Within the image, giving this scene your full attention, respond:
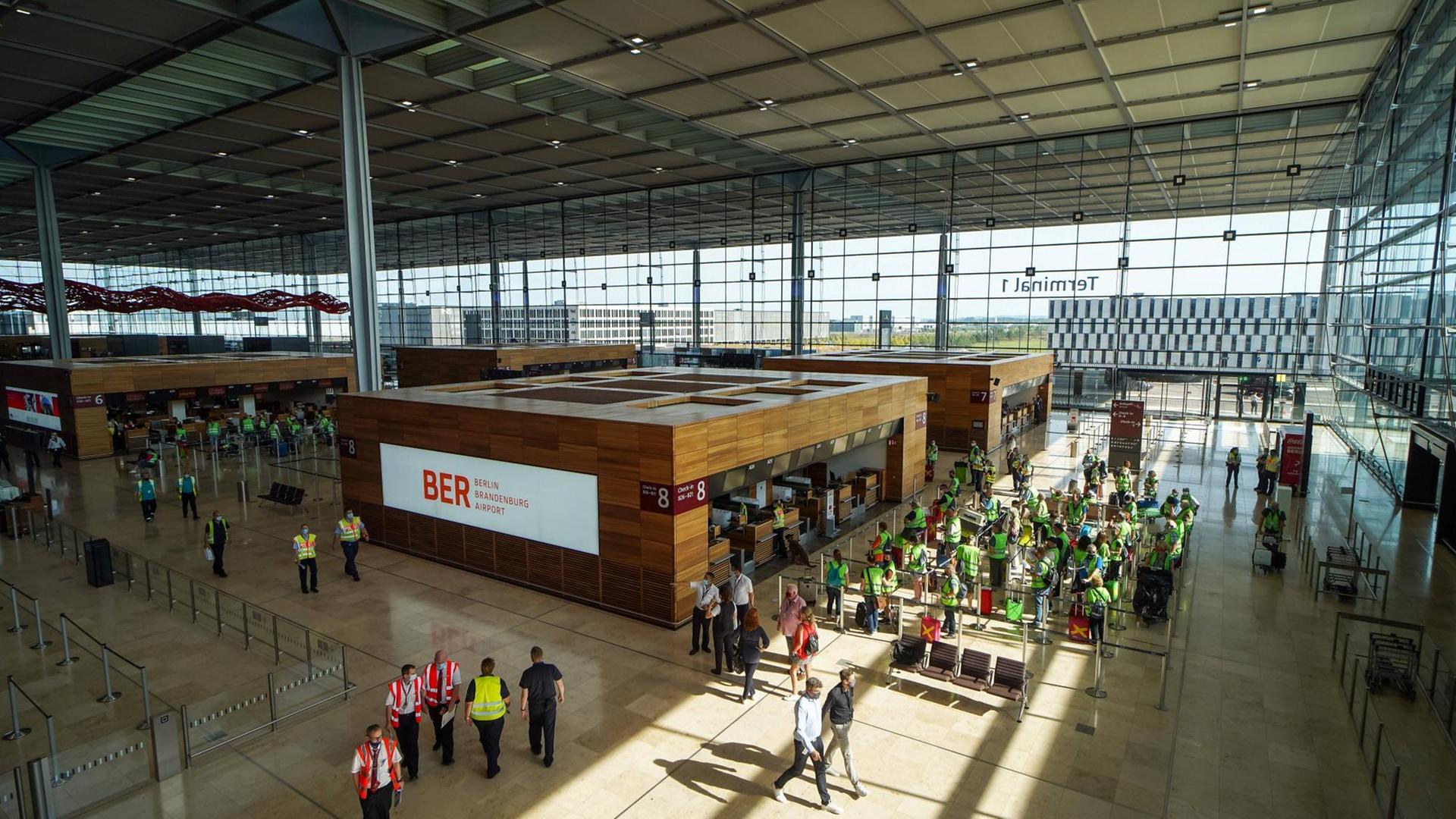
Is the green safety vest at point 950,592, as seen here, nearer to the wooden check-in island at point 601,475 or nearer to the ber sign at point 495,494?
the wooden check-in island at point 601,475

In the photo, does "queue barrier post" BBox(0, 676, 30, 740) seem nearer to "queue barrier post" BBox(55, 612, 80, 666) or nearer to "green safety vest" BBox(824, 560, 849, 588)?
"queue barrier post" BBox(55, 612, 80, 666)

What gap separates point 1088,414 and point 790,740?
108 ft

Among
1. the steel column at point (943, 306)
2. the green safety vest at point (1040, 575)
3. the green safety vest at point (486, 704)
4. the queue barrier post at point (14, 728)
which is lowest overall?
the queue barrier post at point (14, 728)

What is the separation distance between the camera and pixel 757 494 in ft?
51.8

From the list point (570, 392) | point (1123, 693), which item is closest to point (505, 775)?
point (1123, 693)

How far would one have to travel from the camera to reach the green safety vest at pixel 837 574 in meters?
11.1

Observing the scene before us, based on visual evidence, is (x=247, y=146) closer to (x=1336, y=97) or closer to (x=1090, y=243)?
(x=1090, y=243)

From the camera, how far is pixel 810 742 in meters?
6.70

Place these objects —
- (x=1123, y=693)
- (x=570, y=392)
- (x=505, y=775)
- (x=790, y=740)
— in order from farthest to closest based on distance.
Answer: (x=570, y=392), (x=1123, y=693), (x=790, y=740), (x=505, y=775)

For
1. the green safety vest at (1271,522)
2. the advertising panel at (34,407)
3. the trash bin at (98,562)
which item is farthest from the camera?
the advertising panel at (34,407)

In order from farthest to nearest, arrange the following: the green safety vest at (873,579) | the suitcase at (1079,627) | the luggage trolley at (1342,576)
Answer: the luggage trolley at (1342,576) → the green safety vest at (873,579) → the suitcase at (1079,627)

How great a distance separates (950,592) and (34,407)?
32.4m

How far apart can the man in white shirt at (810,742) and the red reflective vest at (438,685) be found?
3.36 metres

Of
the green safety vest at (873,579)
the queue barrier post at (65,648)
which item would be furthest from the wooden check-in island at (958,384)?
the queue barrier post at (65,648)
